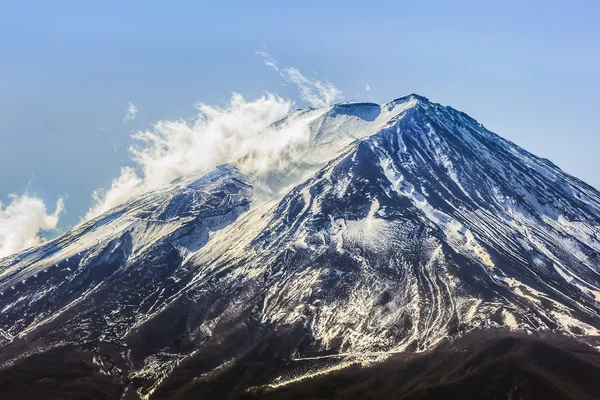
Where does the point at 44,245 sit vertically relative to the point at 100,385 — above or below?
above

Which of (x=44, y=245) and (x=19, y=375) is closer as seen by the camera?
(x=19, y=375)

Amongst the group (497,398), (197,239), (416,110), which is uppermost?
(416,110)

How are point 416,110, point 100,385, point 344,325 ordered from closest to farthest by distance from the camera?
point 100,385, point 344,325, point 416,110

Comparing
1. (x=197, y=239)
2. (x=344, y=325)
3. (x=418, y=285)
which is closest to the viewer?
(x=344, y=325)

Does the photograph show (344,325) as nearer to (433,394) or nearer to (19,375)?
(433,394)

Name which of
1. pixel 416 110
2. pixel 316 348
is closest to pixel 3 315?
pixel 316 348

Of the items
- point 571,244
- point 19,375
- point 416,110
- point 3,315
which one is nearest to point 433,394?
point 19,375

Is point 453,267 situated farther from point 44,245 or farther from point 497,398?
point 44,245
